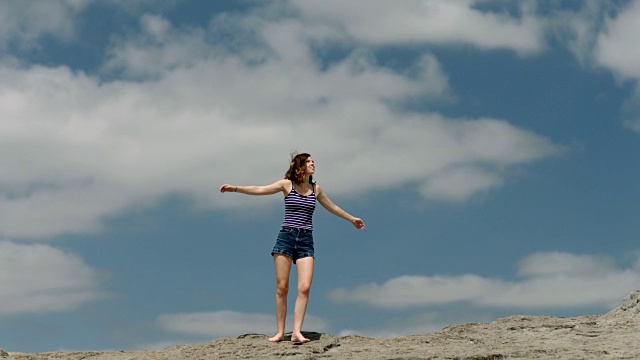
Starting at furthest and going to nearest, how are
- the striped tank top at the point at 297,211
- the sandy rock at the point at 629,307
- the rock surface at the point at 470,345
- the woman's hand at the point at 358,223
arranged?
the sandy rock at the point at 629,307, the woman's hand at the point at 358,223, the striped tank top at the point at 297,211, the rock surface at the point at 470,345

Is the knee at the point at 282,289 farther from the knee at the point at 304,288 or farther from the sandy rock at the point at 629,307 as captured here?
the sandy rock at the point at 629,307

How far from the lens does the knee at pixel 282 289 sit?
1059 centimetres

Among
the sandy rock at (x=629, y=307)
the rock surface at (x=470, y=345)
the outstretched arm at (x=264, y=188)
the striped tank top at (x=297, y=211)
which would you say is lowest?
the rock surface at (x=470, y=345)

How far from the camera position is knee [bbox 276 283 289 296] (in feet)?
34.8

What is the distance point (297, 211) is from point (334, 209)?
77 centimetres

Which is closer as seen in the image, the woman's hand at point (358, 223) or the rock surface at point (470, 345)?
the rock surface at point (470, 345)

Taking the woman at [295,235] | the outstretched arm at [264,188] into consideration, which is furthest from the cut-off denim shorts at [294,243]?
the outstretched arm at [264,188]

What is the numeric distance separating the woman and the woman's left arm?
160 mm

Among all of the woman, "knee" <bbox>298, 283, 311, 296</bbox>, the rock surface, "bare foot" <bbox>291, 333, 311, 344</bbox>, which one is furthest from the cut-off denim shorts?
the rock surface

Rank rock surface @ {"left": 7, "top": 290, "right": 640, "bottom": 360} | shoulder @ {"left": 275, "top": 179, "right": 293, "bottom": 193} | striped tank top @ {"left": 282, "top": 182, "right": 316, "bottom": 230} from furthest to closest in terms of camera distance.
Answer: shoulder @ {"left": 275, "top": 179, "right": 293, "bottom": 193}
striped tank top @ {"left": 282, "top": 182, "right": 316, "bottom": 230}
rock surface @ {"left": 7, "top": 290, "right": 640, "bottom": 360}

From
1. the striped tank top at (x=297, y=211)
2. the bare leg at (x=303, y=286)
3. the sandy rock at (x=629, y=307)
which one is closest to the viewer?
the bare leg at (x=303, y=286)

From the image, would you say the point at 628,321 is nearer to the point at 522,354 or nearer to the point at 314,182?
the point at 522,354

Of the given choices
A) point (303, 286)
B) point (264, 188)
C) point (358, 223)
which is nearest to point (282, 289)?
point (303, 286)

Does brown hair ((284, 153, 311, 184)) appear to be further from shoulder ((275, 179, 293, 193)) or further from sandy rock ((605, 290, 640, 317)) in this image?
sandy rock ((605, 290, 640, 317))
